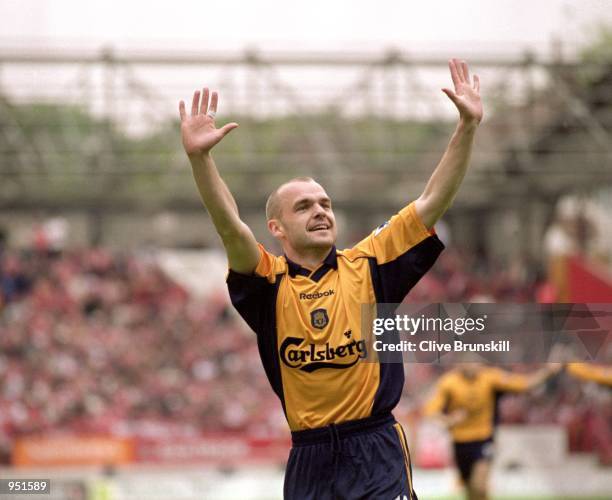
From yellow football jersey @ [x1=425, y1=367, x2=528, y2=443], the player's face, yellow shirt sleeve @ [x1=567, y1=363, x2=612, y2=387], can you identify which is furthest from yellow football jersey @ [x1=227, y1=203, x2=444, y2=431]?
yellow football jersey @ [x1=425, y1=367, x2=528, y2=443]

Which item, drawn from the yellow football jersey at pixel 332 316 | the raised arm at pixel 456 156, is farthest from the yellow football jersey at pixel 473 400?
the raised arm at pixel 456 156

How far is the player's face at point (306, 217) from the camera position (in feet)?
16.6

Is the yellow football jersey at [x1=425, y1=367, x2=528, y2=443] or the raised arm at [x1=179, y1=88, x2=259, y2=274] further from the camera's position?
the yellow football jersey at [x1=425, y1=367, x2=528, y2=443]

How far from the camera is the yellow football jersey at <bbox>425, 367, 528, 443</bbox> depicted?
12.8m

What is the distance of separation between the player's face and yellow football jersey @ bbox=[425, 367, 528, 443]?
8.07m

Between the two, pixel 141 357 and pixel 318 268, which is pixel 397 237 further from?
pixel 141 357

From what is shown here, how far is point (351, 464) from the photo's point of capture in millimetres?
4867

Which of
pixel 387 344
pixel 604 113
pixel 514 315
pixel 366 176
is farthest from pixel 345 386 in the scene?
pixel 366 176

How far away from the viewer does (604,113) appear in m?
24.0

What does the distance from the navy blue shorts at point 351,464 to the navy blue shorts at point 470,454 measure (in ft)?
26.2

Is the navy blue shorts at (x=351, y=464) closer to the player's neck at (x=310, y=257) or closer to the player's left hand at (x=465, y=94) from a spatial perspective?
the player's neck at (x=310, y=257)

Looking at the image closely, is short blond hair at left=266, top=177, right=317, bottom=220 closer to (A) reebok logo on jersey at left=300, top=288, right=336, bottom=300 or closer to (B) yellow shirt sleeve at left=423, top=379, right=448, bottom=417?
(A) reebok logo on jersey at left=300, top=288, right=336, bottom=300

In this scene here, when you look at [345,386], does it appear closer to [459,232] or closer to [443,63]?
[443,63]

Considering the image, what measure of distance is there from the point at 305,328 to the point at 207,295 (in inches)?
856
